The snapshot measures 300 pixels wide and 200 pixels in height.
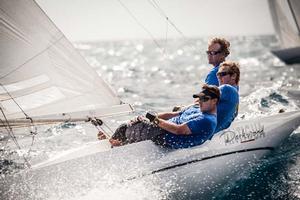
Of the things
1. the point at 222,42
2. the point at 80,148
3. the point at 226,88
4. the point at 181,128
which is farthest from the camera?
the point at 222,42

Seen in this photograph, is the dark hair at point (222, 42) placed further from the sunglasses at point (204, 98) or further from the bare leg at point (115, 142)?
the bare leg at point (115, 142)

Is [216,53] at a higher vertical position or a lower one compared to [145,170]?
higher

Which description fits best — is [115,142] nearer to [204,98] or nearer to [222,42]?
[204,98]

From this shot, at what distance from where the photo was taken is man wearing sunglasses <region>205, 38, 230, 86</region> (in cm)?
545

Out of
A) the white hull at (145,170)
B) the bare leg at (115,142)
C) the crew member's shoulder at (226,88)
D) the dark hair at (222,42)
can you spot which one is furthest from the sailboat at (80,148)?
the dark hair at (222,42)

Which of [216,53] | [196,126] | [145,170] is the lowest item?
[145,170]

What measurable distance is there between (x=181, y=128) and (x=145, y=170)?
669 mm

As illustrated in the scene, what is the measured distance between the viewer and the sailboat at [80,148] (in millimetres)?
4016

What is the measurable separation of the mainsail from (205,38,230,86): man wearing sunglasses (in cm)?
164

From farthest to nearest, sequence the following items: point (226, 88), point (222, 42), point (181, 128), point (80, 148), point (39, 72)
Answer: point (222, 42), point (80, 148), point (39, 72), point (226, 88), point (181, 128)

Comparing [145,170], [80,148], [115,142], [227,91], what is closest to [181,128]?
[145,170]

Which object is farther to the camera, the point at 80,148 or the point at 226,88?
the point at 80,148

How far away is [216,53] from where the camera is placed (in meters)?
5.52

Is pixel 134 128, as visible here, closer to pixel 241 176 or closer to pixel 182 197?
pixel 182 197
